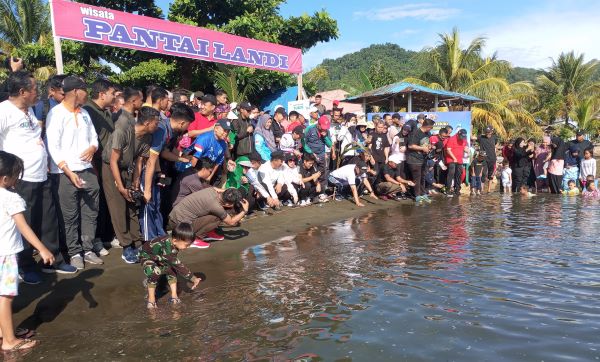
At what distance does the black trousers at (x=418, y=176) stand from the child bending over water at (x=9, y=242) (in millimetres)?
9055

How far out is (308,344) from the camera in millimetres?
3527

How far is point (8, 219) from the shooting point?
3.46 meters

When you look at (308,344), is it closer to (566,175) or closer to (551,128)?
(566,175)

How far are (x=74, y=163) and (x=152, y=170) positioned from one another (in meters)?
0.91

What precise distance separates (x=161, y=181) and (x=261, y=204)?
3.27m

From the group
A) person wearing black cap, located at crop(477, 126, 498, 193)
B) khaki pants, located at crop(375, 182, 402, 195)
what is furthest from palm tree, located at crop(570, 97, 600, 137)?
khaki pants, located at crop(375, 182, 402, 195)

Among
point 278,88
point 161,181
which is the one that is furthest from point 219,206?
point 278,88

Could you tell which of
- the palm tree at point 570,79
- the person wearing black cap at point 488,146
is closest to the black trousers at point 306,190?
the person wearing black cap at point 488,146

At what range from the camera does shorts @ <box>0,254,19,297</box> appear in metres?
3.41

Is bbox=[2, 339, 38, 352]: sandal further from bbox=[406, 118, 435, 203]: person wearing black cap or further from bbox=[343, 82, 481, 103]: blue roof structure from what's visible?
bbox=[343, 82, 481, 103]: blue roof structure

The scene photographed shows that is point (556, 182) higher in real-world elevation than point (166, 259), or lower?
lower

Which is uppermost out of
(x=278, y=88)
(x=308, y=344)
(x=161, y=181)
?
(x=278, y=88)

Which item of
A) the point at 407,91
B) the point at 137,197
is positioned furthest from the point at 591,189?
the point at 137,197

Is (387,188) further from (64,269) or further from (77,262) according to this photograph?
(64,269)
